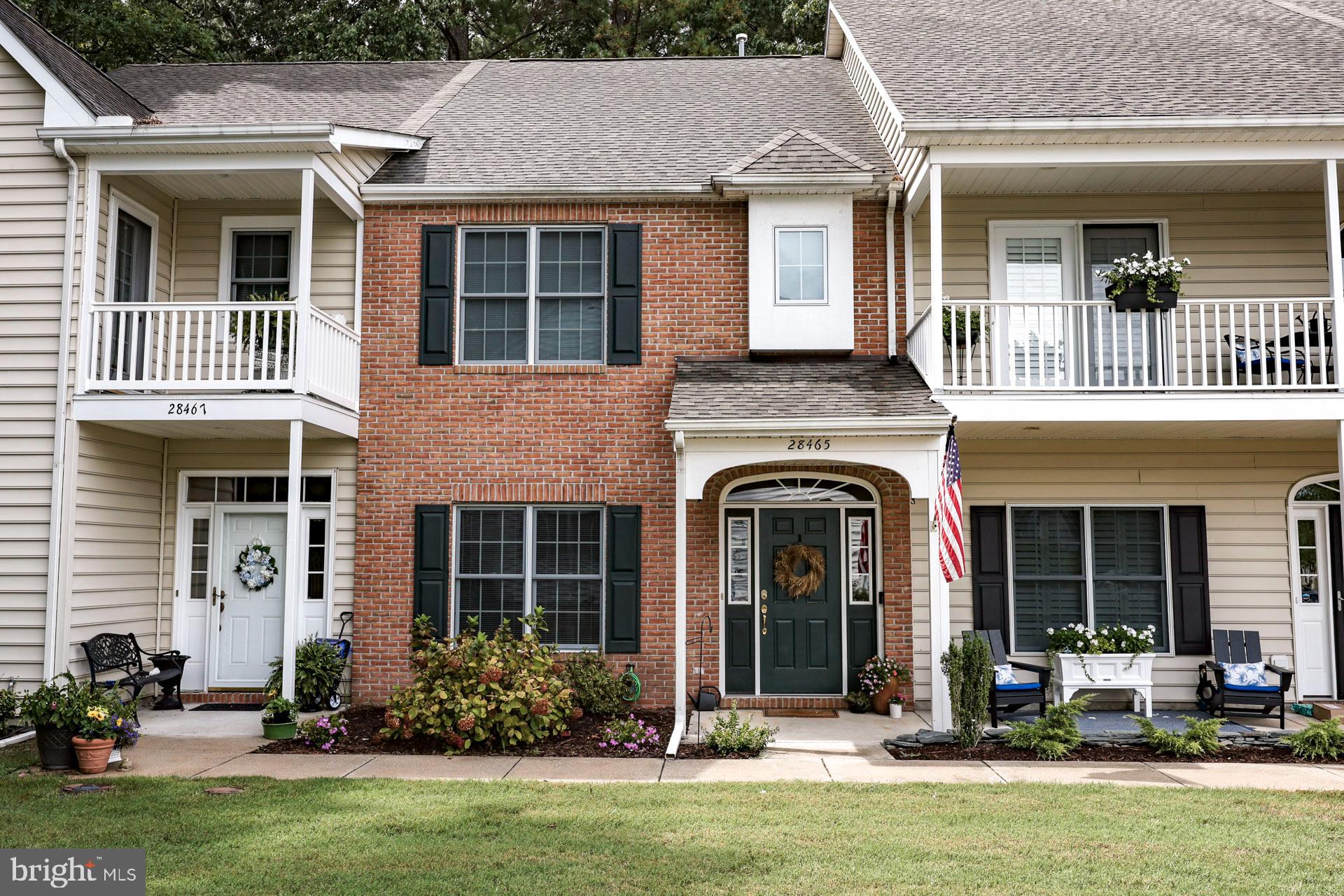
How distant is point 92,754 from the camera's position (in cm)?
827

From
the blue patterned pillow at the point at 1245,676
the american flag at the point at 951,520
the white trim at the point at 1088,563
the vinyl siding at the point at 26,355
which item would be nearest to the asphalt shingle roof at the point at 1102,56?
the american flag at the point at 951,520

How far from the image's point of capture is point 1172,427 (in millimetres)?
10789

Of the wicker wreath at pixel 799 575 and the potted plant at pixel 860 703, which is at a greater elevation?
the wicker wreath at pixel 799 575

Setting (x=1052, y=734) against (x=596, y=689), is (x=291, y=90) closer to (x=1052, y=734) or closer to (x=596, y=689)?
(x=596, y=689)

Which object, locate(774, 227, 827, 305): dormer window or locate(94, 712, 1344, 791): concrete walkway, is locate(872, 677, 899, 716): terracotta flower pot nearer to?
locate(94, 712, 1344, 791): concrete walkway

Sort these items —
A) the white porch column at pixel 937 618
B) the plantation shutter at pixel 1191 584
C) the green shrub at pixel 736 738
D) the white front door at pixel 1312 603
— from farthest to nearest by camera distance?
the white front door at pixel 1312 603 → the plantation shutter at pixel 1191 584 → the white porch column at pixel 937 618 → the green shrub at pixel 736 738

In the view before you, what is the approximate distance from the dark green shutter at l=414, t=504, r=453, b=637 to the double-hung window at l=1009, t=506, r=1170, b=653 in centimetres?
618

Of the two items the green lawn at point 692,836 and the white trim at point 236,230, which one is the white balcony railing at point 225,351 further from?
the green lawn at point 692,836

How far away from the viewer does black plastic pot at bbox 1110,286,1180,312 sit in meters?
10.5

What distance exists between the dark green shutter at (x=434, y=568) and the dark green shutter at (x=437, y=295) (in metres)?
1.77

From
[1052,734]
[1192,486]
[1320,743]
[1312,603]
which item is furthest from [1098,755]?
[1312,603]

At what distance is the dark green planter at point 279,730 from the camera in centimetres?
951

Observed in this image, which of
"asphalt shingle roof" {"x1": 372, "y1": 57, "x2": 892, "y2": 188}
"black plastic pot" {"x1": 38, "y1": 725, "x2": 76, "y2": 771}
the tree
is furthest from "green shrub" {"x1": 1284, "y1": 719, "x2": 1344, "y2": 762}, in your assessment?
the tree

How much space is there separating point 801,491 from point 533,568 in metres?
3.04
